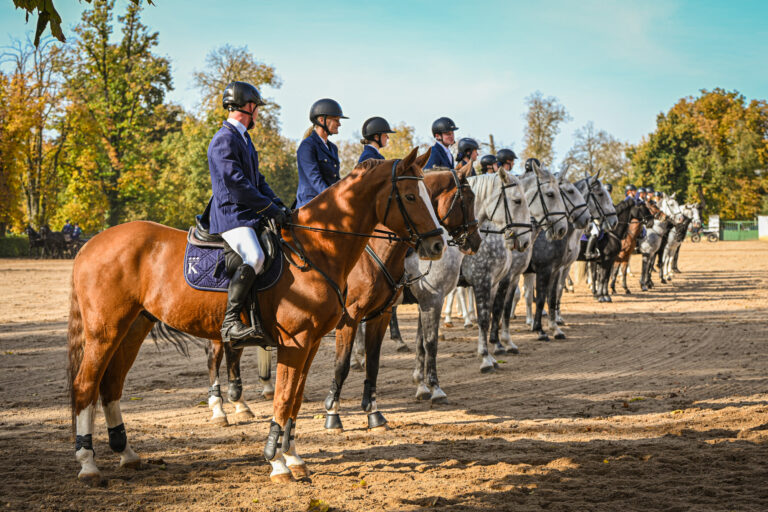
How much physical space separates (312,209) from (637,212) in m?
19.4

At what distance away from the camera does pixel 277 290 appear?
5492 mm

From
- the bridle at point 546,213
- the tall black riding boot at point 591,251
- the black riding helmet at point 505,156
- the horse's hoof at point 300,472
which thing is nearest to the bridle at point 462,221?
the horse's hoof at point 300,472

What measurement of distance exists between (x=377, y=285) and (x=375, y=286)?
→ 0.10 feet

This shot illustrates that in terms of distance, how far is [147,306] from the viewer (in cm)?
570

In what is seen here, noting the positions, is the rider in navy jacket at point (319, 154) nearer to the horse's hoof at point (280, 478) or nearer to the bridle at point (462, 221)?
the bridle at point (462, 221)

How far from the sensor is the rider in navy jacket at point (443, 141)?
9266mm

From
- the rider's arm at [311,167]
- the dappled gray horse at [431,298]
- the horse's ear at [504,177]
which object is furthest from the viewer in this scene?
the horse's ear at [504,177]

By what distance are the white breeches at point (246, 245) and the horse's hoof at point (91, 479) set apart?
2031 mm

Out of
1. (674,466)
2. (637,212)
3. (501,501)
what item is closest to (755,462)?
(674,466)

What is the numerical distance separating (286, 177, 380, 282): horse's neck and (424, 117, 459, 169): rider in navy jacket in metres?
3.54

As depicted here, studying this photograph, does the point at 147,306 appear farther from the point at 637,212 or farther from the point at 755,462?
the point at 637,212

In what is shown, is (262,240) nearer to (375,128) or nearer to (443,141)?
(375,128)

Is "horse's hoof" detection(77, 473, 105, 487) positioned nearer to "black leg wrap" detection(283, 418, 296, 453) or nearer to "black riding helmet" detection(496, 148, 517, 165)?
"black leg wrap" detection(283, 418, 296, 453)

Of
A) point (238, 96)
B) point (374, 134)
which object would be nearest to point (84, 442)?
point (238, 96)
